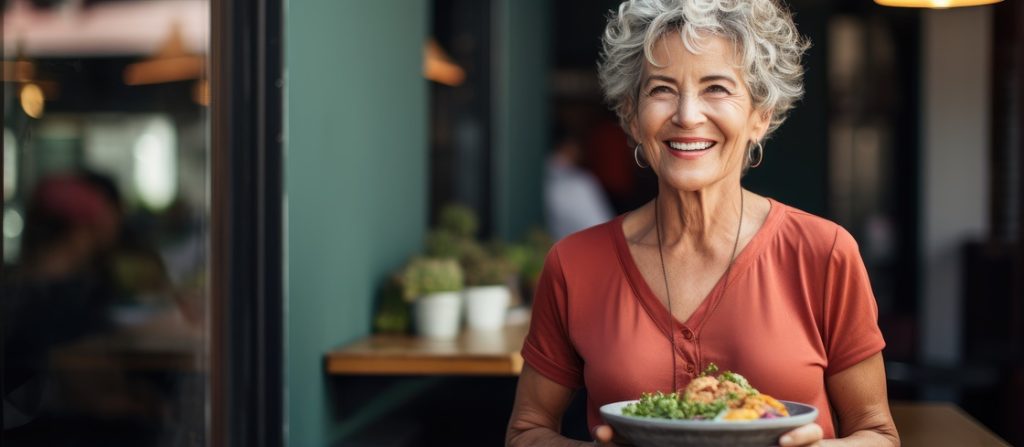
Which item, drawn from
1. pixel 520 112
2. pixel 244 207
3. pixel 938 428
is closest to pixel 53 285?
pixel 244 207

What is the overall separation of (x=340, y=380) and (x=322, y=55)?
947 millimetres

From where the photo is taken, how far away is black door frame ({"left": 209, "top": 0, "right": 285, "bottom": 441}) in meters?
2.81

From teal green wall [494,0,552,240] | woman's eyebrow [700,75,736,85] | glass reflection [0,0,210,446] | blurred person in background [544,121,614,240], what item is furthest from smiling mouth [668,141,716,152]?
blurred person in background [544,121,614,240]

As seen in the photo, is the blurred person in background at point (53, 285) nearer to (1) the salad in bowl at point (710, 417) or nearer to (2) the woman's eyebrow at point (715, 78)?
(1) the salad in bowl at point (710, 417)

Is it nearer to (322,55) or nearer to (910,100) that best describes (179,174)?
(322,55)

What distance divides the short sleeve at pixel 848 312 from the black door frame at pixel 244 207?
1494 mm

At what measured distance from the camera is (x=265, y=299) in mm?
2852

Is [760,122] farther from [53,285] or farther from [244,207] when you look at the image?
[53,285]

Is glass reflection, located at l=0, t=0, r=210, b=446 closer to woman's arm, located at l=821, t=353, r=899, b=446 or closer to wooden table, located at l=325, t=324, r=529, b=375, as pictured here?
wooden table, located at l=325, t=324, r=529, b=375

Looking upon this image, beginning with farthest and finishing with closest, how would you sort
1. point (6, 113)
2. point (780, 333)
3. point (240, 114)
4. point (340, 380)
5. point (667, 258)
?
point (340, 380)
point (240, 114)
point (6, 113)
point (667, 258)
point (780, 333)

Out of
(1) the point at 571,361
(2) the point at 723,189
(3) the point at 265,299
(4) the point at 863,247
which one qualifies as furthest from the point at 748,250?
(4) the point at 863,247

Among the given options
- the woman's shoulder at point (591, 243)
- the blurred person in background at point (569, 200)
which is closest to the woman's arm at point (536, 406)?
the woman's shoulder at point (591, 243)

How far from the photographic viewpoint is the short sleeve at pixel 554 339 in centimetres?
204

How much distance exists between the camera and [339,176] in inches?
132
